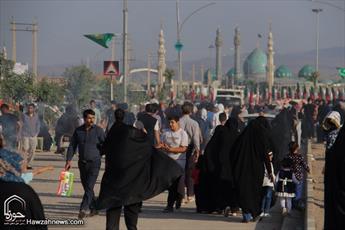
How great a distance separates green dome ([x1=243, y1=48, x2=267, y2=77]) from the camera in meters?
193

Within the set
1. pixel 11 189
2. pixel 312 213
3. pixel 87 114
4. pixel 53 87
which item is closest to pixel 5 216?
pixel 11 189

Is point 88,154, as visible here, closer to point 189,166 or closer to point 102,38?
point 189,166

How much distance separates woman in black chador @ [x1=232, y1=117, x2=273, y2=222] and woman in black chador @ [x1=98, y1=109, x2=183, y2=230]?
2.81m

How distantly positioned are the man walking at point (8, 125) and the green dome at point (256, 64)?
170253 millimetres

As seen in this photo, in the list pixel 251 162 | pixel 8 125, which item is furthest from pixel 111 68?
pixel 251 162

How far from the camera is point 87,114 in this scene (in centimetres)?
1430

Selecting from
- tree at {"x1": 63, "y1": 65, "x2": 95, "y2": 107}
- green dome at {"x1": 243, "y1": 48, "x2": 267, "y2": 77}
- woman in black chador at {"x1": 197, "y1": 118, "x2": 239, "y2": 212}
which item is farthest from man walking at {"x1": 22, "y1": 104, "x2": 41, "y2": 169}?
green dome at {"x1": 243, "y1": 48, "x2": 267, "y2": 77}

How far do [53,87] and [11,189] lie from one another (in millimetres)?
41704

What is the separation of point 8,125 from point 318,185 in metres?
6.21

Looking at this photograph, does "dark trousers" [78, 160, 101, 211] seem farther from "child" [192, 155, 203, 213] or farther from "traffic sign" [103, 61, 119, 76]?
"traffic sign" [103, 61, 119, 76]

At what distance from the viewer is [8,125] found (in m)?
22.1

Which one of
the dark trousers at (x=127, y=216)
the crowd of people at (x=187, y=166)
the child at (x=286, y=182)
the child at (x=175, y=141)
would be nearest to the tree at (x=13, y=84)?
the crowd of people at (x=187, y=166)

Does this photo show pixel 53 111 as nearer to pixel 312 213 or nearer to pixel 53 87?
pixel 53 87

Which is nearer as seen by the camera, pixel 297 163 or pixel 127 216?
pixel 127 216
